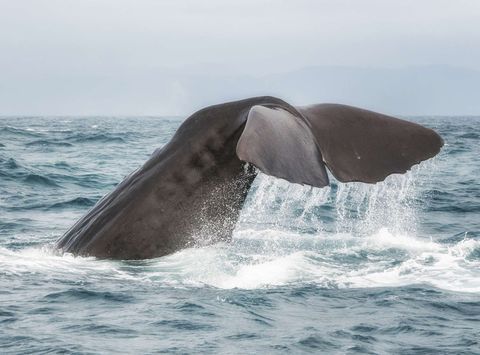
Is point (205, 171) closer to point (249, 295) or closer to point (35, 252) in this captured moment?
point (249, 295)

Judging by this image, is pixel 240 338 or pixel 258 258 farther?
pixel 258 258

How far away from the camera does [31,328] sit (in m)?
6.51

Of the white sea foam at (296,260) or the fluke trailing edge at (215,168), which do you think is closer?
the fluke trailing edge at (215,168)

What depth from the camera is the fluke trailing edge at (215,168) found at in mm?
6684

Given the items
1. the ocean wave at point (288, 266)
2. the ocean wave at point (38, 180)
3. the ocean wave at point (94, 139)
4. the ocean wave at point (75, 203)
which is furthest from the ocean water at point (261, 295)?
the ocean wave at point (94, 139)

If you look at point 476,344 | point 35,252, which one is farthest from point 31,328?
point 476,344

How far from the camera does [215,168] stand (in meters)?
7.17

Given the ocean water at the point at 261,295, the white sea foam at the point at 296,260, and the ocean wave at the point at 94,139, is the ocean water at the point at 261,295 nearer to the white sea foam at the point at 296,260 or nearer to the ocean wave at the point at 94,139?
the white sea foam at the point at 296,260

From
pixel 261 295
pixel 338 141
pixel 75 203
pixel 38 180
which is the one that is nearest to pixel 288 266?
pixel 261 295

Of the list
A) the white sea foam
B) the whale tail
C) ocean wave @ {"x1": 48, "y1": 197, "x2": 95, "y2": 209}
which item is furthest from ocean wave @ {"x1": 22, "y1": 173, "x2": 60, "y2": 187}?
the whale tail

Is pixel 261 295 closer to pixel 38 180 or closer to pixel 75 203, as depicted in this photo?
pixel 75 203

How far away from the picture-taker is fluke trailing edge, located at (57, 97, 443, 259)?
21.9 ft

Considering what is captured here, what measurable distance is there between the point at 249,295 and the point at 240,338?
1.17 meters

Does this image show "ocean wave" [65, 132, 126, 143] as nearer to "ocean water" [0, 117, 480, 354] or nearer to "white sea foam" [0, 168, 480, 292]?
"ocean water" [0, 117, 480, 354]
